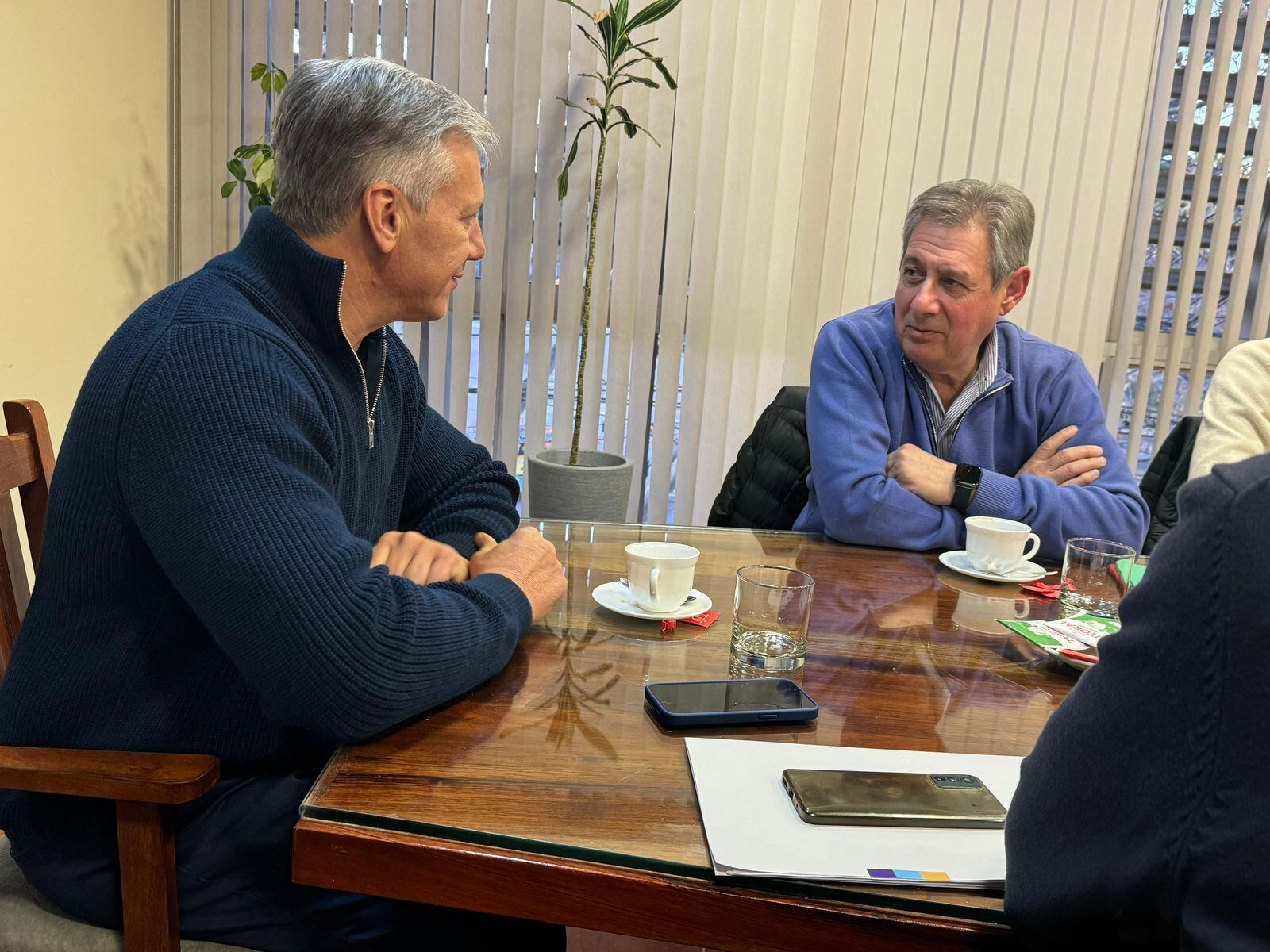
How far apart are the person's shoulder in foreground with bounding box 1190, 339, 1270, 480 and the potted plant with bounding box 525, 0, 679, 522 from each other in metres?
1.66

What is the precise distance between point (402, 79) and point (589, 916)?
97 cm

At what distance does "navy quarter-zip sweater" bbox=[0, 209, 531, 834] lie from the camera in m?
0.93

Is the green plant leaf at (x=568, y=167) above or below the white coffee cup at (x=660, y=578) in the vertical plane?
above

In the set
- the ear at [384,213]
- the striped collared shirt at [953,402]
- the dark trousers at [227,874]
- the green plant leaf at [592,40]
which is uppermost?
the green plant leaf at [592,40]

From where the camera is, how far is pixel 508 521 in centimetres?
150

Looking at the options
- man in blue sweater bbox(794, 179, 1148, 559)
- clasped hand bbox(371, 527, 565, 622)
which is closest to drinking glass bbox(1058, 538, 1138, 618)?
man in blue sweater bbox(794, 179, 1148, 559)

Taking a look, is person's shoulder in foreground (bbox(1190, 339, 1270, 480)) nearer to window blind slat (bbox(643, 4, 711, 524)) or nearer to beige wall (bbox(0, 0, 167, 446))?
window blind slat (bbox(643, 4, 711, 524))

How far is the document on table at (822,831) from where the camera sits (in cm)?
75

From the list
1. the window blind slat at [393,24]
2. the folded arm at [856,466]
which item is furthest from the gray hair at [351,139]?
the window blind slat at [393,24]

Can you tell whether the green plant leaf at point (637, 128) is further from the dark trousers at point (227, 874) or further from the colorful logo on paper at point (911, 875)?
the colorful logo on paper at point (911, 875)

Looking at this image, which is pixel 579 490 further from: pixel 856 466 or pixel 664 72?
pixel 856 466

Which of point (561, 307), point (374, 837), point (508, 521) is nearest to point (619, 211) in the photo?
point (561, 307)

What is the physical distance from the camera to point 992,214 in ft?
6.63

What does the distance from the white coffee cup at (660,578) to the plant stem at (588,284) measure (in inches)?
79.3
